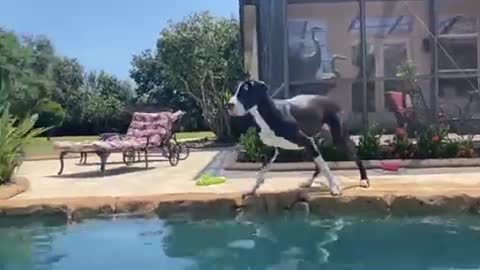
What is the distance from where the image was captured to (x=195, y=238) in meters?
5.92

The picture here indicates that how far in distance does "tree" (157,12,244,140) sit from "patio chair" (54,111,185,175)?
7.51 metres

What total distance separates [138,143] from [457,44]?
5713mm

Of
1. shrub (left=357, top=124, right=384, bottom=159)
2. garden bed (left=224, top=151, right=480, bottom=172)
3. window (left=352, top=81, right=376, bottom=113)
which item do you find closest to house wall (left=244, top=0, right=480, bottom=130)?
window (left=352, top=81, right=376, bottom=113)

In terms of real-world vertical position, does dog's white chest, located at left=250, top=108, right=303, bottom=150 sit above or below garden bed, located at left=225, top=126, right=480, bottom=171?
above

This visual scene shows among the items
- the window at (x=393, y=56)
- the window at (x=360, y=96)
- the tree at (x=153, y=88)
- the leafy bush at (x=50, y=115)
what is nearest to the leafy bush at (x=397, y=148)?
the window at (x=360, y=96)

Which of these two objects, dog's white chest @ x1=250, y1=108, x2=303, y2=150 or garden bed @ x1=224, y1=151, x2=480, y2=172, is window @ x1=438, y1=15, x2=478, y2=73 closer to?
garden bed @ x1=224, y1=151, x2=480, y2=172

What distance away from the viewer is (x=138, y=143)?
36.8 feet

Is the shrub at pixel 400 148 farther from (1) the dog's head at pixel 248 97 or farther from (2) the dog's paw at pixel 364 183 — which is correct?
(1) the dog's head at pixel 248 97

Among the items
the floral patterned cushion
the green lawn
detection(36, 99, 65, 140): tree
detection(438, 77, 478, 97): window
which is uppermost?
detection(438, 77, 478, 97): window

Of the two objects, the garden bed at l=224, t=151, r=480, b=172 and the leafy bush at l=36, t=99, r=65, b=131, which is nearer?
the garden bed at l=224, t=151, r=480, b=172

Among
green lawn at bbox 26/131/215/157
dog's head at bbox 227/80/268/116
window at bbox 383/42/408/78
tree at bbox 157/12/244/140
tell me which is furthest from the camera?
tree at bbox 157/12/244/140

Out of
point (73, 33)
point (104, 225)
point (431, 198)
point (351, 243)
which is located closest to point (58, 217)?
point (104, 225)

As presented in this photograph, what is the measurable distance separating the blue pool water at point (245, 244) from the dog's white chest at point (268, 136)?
1.28 m

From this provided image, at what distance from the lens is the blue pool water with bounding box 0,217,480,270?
499 centimetres
